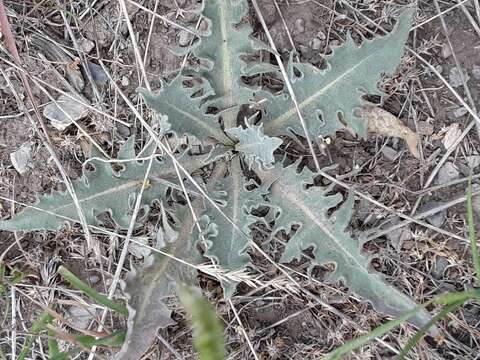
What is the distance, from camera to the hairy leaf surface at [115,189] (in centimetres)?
211

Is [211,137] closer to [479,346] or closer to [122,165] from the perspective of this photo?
[122,165]

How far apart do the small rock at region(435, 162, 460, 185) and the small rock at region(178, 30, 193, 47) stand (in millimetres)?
1113

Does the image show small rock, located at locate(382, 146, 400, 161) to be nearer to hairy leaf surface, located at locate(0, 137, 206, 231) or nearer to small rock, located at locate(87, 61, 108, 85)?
hairy leaf surface, located at locate(0, 137, 206, 231)

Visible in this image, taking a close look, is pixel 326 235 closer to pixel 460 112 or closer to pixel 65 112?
pixel 460 112

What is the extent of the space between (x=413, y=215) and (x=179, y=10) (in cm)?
122

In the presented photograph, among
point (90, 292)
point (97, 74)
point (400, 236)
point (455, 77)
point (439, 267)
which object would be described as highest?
point (97, 74)

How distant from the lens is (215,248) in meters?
2.02

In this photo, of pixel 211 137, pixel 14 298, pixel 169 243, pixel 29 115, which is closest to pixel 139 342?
pixel 169 243

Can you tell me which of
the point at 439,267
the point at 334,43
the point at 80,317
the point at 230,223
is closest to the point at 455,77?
the point at 334,43

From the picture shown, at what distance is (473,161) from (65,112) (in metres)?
1.62

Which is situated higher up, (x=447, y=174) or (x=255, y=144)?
(x=255, y=144)

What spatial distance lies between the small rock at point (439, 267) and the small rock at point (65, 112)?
150 cm

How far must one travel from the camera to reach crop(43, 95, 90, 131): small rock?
2.28 metres

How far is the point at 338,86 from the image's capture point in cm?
205
